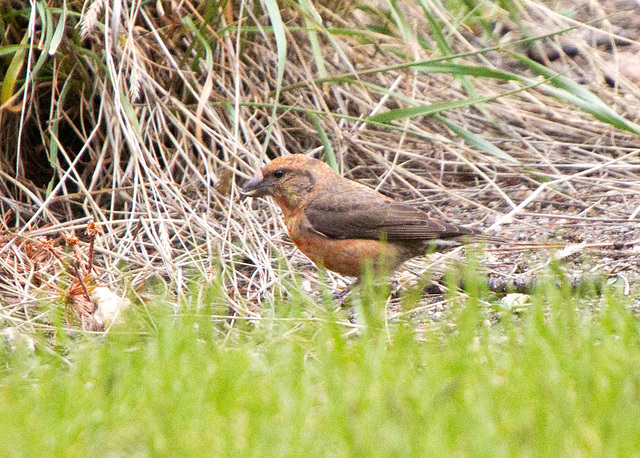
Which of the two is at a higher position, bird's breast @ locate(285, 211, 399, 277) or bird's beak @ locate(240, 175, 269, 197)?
bird's beak @ locate(240, 175, 269, 197)

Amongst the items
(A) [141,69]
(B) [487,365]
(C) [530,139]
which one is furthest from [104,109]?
(B) [487,365]

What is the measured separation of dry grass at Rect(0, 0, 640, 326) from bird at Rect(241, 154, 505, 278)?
0.20 metres

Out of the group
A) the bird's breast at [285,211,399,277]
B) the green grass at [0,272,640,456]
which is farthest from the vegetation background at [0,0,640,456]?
the bird's breast at [285,211,399,277]

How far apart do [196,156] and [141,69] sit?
0.60m

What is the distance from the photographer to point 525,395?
2.44 metres

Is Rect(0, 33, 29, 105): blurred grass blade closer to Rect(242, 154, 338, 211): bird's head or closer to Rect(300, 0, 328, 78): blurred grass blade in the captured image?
Rect(242, 154, 338, 211): bird's head

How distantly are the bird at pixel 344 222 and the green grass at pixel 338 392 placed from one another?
3.88ft

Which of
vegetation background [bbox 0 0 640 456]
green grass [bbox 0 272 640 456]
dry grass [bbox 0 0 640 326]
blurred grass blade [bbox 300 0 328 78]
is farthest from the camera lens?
blurred grass blade [bbox 300 0 328 78]

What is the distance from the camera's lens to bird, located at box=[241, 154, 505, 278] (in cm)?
442

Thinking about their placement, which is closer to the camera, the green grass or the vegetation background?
the green grass

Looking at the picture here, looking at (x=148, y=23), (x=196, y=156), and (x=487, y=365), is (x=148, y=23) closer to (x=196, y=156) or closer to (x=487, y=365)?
(x=196, y=156)

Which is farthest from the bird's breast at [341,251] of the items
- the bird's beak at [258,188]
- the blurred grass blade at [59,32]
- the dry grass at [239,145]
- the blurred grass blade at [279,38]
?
the blurred grass blade at [59,32]

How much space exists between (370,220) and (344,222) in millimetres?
127

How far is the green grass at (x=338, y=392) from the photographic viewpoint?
7.26ft
